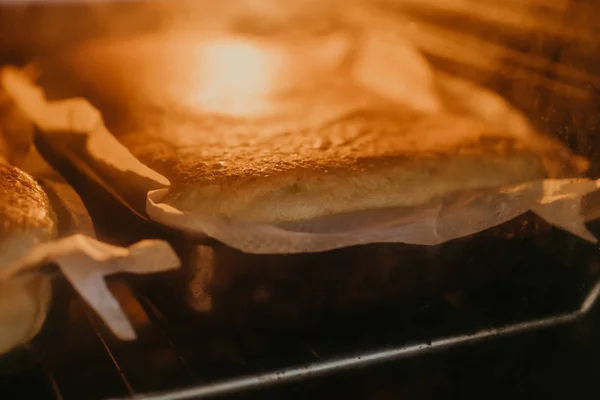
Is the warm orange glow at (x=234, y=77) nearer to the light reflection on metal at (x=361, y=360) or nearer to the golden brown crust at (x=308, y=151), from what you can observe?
the golden brown crust at (x=308, y=151)

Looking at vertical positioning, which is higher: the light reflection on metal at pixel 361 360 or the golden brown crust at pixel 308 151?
the golden brown crust at pixel 308 151


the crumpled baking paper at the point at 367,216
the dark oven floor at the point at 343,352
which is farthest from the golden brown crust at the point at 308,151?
the dark oven floor at the point at 343,352

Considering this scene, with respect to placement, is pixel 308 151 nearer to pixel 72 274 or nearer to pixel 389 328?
pixel 389 328

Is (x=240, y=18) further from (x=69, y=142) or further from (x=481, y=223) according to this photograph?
(x=481, y=223)

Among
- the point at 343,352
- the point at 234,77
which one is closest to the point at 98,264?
the point at 343,352

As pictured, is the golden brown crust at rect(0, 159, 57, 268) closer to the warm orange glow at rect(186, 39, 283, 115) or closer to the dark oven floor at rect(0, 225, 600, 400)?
the dark oven floor at rect(0, 225, 600, 400)

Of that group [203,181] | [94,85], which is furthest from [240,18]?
[203,181]

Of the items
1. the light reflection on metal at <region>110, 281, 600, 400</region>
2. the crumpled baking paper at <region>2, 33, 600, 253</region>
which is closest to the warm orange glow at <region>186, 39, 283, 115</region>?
the crumpled baking paper at <region>2, 33, 600, 253</region>
